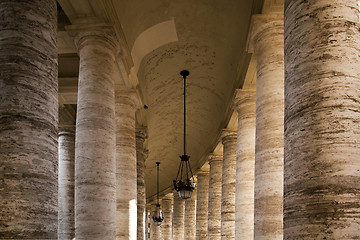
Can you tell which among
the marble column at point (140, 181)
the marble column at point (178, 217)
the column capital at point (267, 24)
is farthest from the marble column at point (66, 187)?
the marble column at point (178, 217)

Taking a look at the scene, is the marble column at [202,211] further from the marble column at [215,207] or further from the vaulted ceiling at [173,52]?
the vaulted ceiling at [173,52]

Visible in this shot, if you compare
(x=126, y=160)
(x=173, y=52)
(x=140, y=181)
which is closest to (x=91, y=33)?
(x=126, y=160)

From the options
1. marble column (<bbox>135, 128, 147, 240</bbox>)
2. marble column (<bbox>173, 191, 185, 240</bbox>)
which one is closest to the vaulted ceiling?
marble column (<bbox>135, 128, 147, 240</bbox>)

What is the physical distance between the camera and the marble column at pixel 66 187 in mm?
21203

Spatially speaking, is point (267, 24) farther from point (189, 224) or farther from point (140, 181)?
point (189, 224)

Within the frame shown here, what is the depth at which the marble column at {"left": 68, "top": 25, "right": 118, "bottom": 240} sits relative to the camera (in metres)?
11.6

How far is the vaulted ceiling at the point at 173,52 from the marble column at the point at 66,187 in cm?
110

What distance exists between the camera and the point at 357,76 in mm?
6258

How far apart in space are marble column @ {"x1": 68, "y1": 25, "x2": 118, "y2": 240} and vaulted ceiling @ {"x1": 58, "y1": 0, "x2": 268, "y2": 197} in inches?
33.9

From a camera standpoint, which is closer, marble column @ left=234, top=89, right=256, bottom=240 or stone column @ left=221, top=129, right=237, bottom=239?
marble column @ left=234, top=89, right=256, bottom=240

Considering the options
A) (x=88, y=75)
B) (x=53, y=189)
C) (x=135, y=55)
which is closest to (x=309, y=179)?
(x=53, y=189)

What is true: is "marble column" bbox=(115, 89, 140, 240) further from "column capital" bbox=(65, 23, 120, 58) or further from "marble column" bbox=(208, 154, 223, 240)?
"marble column" bbox=(208, 154, 223, 240)

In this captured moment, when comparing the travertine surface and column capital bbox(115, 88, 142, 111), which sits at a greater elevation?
column capital bbox(115, 88, 142, 111)

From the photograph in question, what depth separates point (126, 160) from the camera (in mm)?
17594
